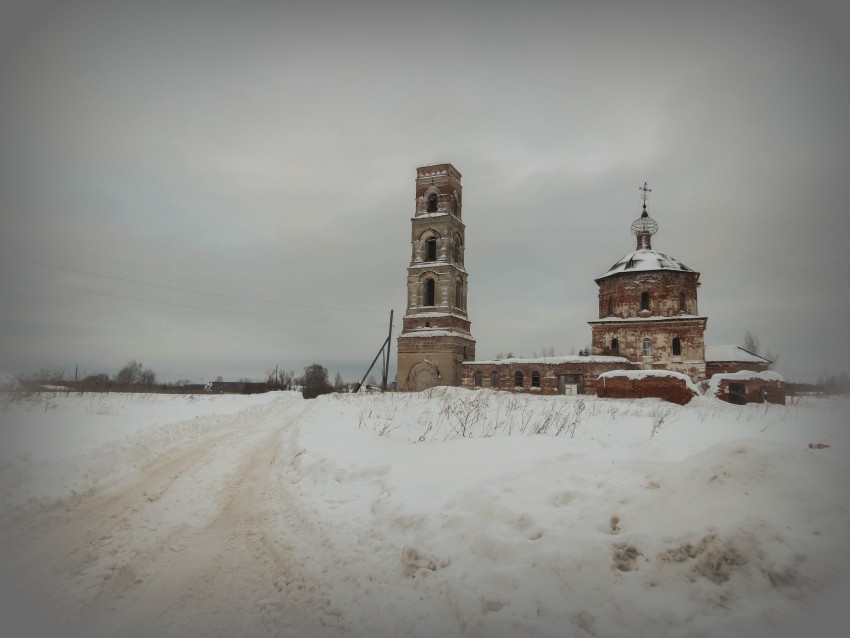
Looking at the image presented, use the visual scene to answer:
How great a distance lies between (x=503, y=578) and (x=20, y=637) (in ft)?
11.2

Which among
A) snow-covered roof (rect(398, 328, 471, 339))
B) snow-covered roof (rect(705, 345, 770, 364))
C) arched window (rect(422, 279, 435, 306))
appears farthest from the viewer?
arched window (rect(422, 279, 435, 306))

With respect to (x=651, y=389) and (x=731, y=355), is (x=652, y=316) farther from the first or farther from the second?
(x=651, y=389)

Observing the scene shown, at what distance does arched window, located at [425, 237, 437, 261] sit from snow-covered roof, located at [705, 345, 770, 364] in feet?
66.6

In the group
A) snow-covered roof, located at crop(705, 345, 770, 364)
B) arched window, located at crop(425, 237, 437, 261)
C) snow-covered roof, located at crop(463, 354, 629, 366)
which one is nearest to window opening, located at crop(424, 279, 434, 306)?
arched window, located at crop(425, 237, 437, 261)

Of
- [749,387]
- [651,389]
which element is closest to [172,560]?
[651,389]

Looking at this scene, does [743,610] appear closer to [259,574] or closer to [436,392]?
[259,574]

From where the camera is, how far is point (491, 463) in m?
5.59

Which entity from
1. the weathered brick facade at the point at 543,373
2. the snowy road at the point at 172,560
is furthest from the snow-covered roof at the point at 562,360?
the snowy road at the point at 172,560

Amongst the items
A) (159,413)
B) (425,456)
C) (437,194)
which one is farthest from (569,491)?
(437,194)

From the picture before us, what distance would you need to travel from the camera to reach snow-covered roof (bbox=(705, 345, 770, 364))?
101ft

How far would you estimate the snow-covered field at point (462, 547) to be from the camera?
3025 millimetres

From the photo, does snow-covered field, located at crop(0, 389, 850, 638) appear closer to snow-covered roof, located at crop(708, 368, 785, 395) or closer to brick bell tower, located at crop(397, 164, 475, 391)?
snow-covered roof, located at crop(708, 368, 785, 395)

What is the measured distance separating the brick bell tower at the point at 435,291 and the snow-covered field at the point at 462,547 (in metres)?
25.6

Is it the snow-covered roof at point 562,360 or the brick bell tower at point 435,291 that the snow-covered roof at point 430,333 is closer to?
the brick bell tower at point 435,291
